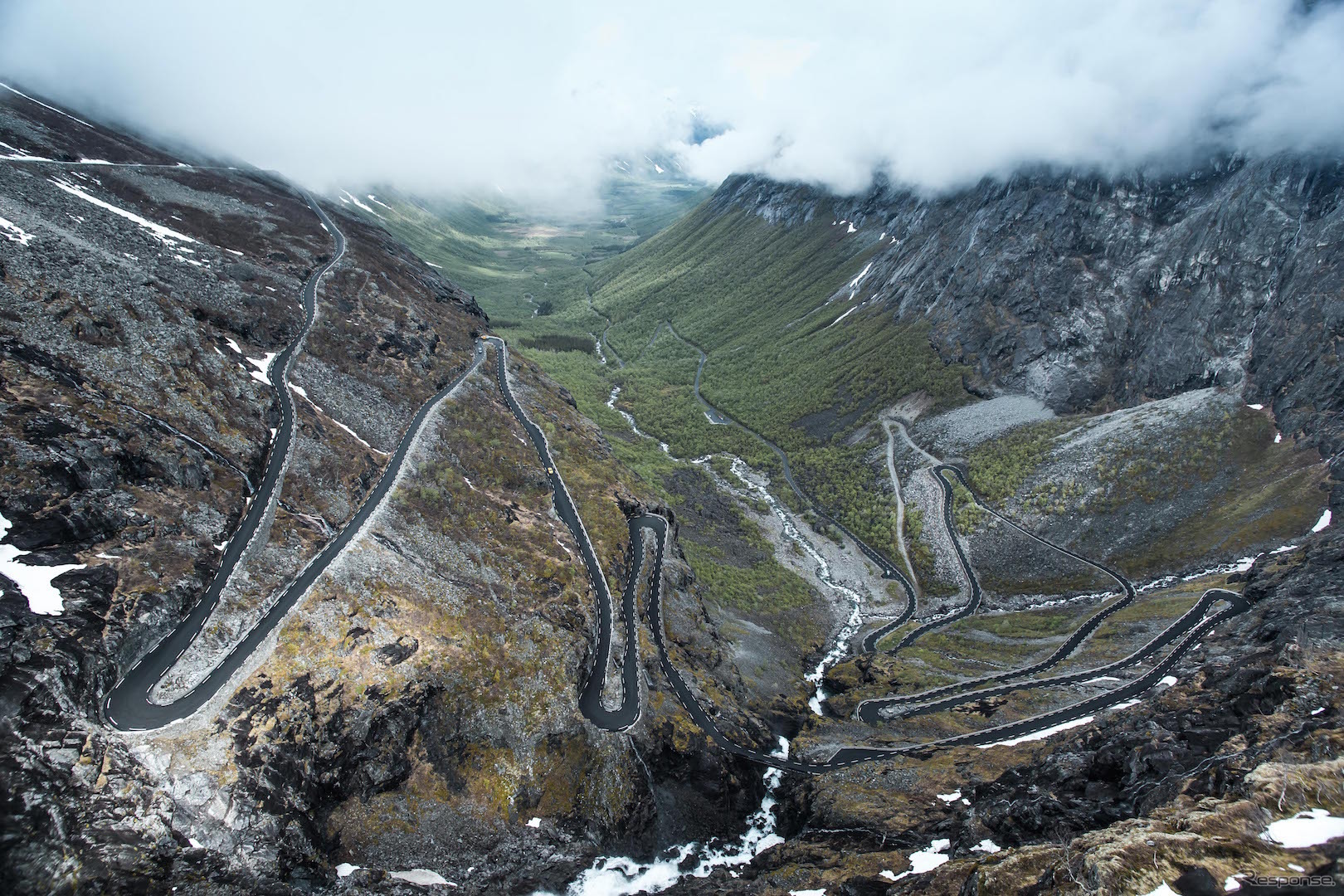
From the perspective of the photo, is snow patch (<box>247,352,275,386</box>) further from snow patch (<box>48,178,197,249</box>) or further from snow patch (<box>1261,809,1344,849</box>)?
snow patch (<box>1261,809,1344,849</box>)

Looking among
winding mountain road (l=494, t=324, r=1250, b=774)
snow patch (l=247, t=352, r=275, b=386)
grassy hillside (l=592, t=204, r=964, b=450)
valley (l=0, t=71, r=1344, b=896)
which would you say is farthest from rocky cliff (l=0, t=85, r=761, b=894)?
grassy hillside (l=592, t=204, r=964, b=450)

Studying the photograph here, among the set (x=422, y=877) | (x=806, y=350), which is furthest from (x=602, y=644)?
(x=806, y=350)

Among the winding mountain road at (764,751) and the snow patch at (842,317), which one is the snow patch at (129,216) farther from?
the snow patch at (842,317)

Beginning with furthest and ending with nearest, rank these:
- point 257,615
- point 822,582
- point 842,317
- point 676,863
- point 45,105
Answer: point 842,317, point 45,105, point 822,582, point 676,863, point 257,615

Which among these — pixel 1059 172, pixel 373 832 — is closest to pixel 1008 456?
pixel 1059 172

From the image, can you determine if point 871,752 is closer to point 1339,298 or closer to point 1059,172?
point 1339,298

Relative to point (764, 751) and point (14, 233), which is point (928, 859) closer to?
point (764, 751)
